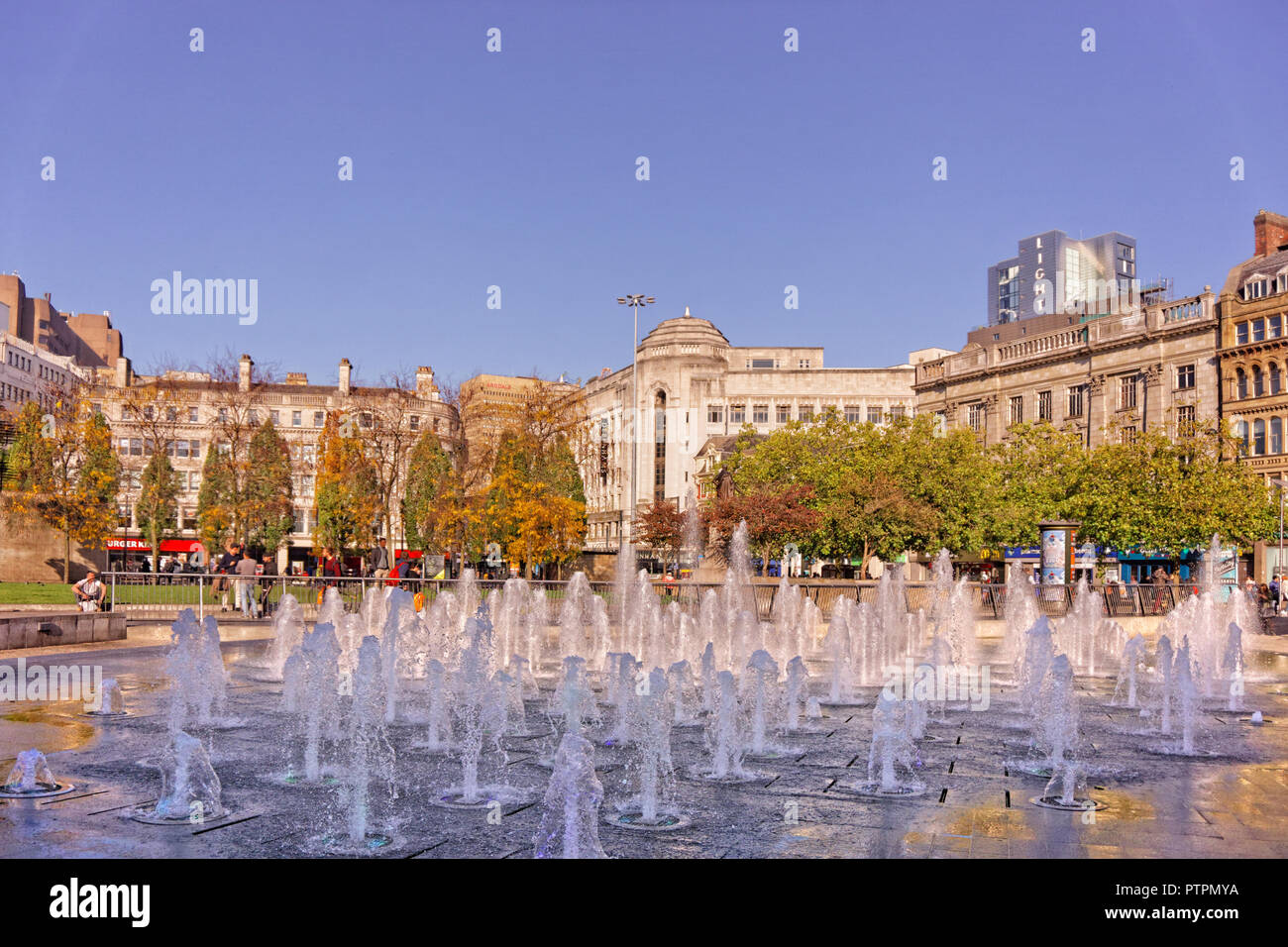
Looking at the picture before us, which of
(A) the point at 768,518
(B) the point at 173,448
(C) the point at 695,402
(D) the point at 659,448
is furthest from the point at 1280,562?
(B) the point at 173,448

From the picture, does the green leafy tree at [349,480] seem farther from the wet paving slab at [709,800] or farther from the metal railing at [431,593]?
the wet paving slab at [709,800]

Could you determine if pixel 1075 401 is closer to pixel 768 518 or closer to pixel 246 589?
pixel 768 518

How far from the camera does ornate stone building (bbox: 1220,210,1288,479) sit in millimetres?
47344

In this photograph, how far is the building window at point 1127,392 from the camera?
54.2 meters

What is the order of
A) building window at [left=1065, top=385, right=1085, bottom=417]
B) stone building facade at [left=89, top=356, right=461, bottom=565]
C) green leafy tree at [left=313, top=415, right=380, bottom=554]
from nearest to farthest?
1. green leafy tree at [left=313, top=415, right=380, bottom=554]
2. building window at [left=1065, top=385, right=1085, bottom=417]
3. stone building facade at [left=89, top=356, right=461, bottom=565]

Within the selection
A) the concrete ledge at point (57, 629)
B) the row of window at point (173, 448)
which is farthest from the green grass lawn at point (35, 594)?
the row of window at point (173, 448)

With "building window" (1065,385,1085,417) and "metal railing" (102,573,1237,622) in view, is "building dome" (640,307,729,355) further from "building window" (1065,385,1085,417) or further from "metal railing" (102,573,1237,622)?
"metal railing" (102,573,1237,622)

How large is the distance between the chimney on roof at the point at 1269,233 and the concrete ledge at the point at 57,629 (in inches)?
2113

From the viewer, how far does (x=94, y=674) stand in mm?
15227

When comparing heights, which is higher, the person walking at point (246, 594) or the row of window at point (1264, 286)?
the row of window at point (1264, 286)

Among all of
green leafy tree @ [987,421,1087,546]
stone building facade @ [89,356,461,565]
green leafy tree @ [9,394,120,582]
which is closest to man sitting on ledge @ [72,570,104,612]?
green leafy tree @ [9,394,120,582]

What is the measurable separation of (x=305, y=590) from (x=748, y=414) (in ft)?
220

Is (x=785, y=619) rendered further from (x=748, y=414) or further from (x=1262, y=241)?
(x=748, y=414)

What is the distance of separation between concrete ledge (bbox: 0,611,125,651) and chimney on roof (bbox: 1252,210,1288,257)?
53.7 metres
